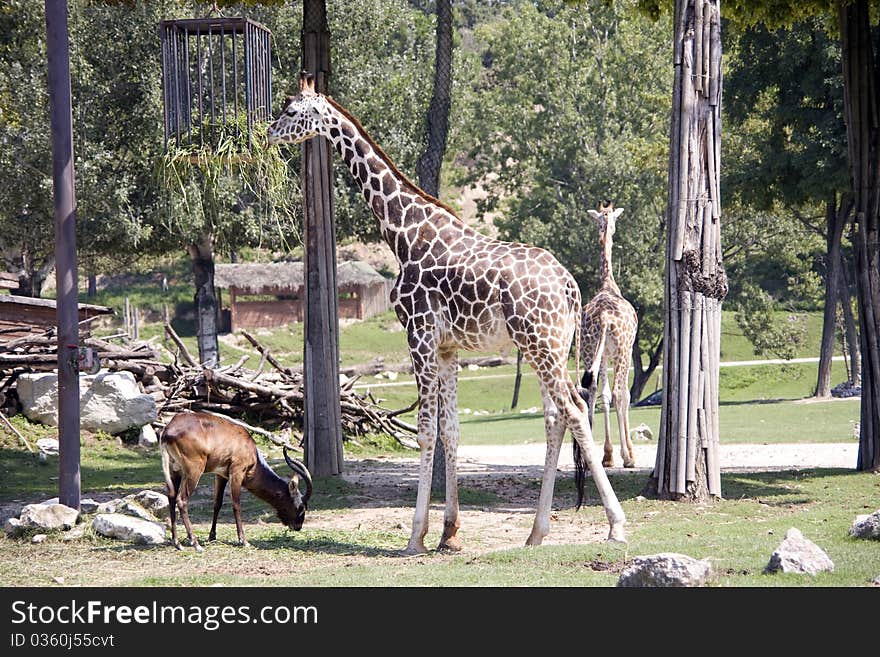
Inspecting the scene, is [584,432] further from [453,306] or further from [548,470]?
[453,306]

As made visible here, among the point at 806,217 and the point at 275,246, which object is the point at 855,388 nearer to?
the point at 806,217

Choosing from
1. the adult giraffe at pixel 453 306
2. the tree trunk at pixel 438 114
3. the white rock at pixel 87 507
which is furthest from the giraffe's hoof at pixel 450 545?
the tree trunk at pixel 438 114

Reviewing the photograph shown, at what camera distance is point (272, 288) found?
48906 millimetres

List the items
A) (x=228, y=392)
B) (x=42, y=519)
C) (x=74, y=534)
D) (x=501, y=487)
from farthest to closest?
(x=228, y=392) < (x=501, y=487) < (x=42, y=519) < (x=74, y=534)

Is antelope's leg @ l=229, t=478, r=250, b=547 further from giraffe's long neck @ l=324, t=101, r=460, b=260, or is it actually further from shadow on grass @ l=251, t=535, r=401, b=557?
giraffe's long neck @ l=324, t=101, r=460, b=260

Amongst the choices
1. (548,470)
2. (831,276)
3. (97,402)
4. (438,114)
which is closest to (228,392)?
(97,402)

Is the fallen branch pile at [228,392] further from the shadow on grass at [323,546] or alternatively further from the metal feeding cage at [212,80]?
the shadow on grass at [323,546]

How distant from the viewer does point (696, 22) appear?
43.0ft

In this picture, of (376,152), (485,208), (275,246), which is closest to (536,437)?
(275,246)

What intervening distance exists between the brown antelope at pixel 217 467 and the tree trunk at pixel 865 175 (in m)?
8.52

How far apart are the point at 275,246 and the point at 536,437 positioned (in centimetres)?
1112

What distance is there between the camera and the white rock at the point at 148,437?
19062 millimetres

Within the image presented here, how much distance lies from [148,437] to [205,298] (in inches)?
424

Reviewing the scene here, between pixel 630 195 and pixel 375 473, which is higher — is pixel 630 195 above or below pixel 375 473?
above
